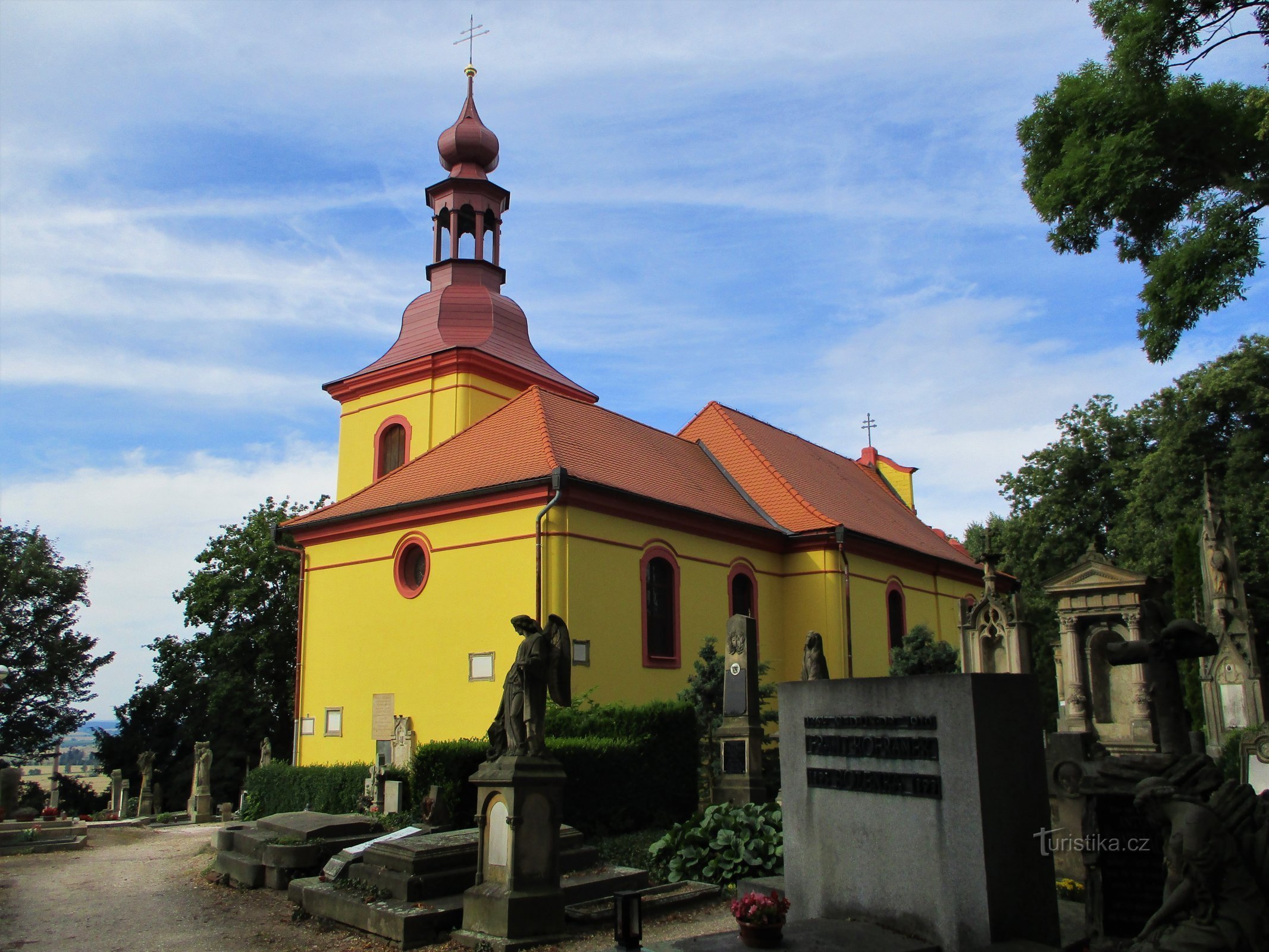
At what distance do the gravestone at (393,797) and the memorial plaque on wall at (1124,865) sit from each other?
34.5 feet

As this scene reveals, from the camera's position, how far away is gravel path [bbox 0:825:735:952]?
29.0 feet

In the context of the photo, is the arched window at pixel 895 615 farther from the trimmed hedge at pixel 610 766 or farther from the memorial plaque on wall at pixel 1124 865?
the memorial plaque on wall at pixel 1124 865

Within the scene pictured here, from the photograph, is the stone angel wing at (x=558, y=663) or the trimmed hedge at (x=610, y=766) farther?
the trimmed hedge at (x=610, y=766)

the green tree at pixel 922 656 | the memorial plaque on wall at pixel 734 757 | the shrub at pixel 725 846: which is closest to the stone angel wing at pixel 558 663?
the shrub at pixel 725 846

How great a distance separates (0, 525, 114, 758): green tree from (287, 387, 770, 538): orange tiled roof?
19.2 metres

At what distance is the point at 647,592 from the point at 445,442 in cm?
569

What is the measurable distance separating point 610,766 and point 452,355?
1367cm

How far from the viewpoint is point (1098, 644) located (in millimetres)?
18797

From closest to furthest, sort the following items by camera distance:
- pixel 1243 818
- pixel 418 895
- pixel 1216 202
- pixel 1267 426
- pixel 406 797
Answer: pixel 1243 818 → pixel 418 895 → pixel 1216 202 → pixel 406 797 → pixel 1267 426

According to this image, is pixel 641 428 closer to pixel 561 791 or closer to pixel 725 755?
pixel 725 755

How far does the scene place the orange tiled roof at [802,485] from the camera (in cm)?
2369

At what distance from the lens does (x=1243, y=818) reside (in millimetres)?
4402

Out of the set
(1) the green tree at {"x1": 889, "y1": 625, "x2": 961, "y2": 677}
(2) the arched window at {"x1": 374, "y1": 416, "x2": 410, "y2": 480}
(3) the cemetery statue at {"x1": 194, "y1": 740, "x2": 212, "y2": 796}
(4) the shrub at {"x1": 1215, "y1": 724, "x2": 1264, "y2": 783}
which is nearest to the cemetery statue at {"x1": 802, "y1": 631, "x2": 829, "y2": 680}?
(4) the shrub at {"x1": 1215, "y1": 724, "x2": 1264, "y2": 783}

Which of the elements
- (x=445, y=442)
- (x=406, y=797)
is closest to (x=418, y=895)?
(x=406, y=797)
